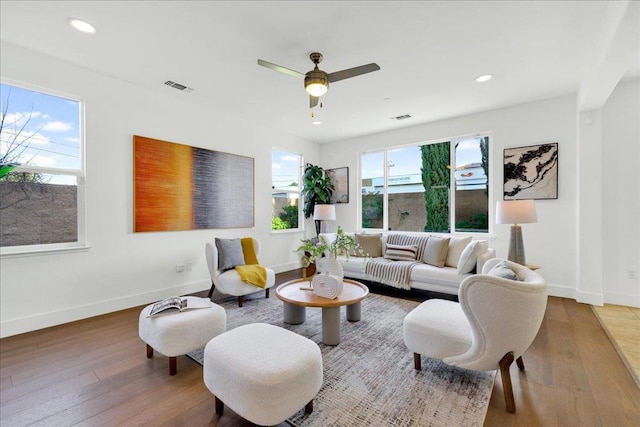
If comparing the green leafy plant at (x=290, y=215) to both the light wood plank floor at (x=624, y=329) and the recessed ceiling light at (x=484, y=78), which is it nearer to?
the recessed ceiling light at (x=484, y=78)

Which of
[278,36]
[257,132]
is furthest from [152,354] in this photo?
[257,132]

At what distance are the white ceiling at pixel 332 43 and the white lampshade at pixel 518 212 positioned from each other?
4.90 feet

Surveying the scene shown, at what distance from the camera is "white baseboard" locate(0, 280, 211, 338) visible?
275cm

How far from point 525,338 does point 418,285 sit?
2166 mm

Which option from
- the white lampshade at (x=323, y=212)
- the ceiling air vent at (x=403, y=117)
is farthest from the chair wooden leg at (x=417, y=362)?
the ceiling air vent at (x=403, y=117)

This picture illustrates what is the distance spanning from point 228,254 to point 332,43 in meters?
2.79

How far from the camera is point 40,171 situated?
294cm

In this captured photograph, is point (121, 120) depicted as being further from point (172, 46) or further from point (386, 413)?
point (386, 413)

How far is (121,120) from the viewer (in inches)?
136

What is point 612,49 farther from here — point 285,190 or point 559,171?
point 285,190

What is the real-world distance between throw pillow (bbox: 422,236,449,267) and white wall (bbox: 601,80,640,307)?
1944mm

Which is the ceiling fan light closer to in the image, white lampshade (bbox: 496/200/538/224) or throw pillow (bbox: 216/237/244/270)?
throw pillow (bbox: 216/237/244/270)

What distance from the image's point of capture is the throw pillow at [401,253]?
4274 millimetres

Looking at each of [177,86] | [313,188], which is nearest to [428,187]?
[313,188]
